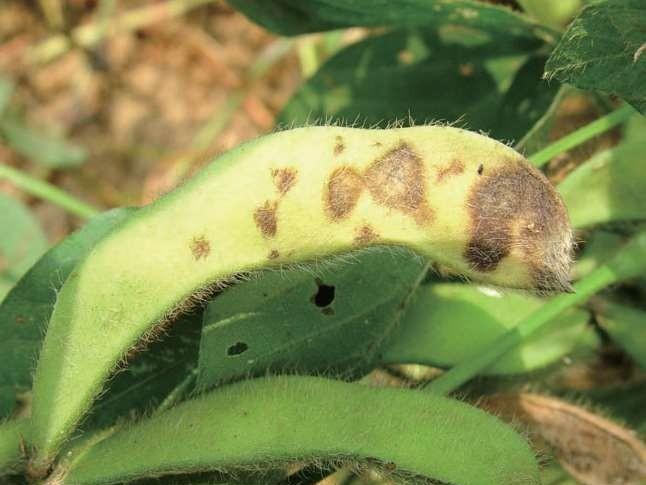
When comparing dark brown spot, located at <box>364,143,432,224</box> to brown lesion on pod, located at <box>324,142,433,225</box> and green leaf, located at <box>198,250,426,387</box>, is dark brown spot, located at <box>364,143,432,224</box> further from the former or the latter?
green leaf, located at <box>198,250,426,387</box>

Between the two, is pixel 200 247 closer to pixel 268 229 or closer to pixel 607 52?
pixel 268 229

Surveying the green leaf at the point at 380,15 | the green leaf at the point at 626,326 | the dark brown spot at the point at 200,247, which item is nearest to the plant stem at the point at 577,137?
the green leaf at the point at 380,15

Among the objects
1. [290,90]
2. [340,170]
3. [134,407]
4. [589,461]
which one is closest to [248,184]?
[340,170]

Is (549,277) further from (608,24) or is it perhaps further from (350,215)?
(608,24)

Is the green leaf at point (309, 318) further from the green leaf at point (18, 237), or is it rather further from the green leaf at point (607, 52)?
the green leaf at point (18, 237)

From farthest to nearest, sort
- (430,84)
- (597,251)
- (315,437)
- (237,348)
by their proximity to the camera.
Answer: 1. (430,84)
2. (597,251)
3. (237,348)
4. (315,437)

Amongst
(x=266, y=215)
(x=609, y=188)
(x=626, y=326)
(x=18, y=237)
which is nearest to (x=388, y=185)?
(x=266, y=215)

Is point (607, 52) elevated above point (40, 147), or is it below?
above
